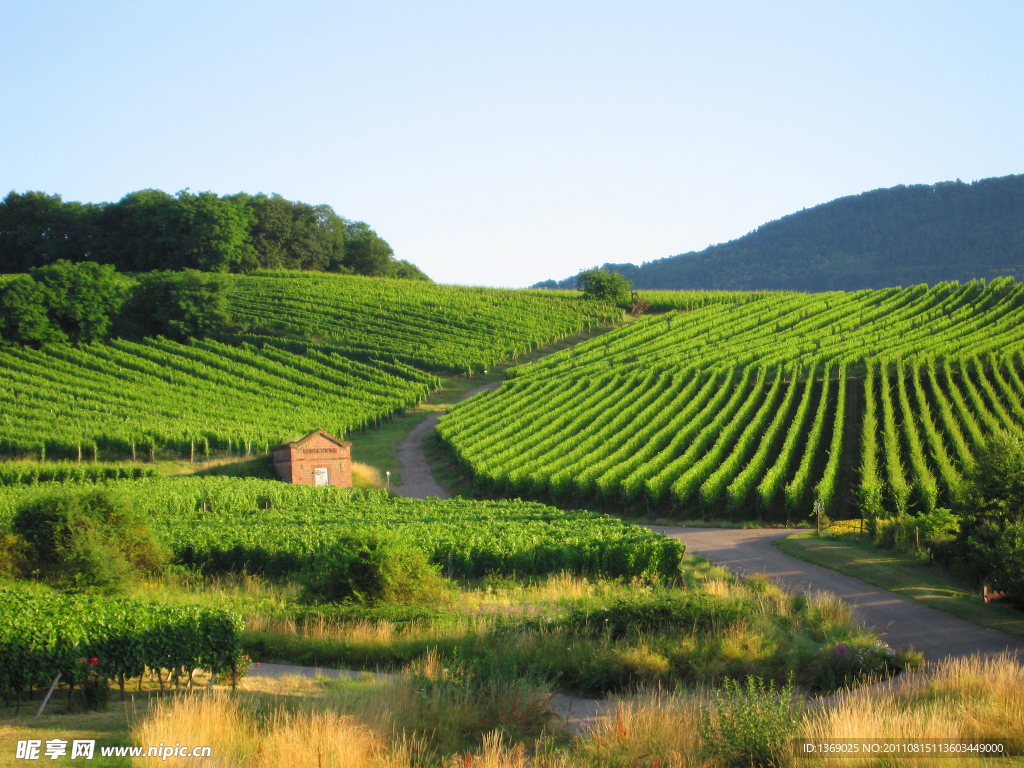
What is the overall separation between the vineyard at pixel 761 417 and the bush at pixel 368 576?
634 inches

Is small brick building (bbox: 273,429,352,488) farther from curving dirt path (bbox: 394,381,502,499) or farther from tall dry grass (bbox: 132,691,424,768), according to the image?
tall dry grass (bbox: 132,691,424,768)

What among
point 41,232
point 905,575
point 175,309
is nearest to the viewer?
point 905,575

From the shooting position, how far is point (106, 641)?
8.74 meters

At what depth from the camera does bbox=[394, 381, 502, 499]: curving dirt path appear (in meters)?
38.2

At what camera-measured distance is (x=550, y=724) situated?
326 inches

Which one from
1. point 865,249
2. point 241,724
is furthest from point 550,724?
point 865,249

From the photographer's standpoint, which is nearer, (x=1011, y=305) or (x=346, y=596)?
(x=346, y=596)

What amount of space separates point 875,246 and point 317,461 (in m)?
149

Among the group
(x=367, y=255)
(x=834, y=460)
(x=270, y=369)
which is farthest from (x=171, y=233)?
(x=834, y=460)

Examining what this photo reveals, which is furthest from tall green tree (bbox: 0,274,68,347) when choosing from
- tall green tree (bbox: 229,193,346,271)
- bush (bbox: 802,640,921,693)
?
bush (bbox: 802,640,921,693)

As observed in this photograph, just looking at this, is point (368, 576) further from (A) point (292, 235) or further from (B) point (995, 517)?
(A) point (292, 235)

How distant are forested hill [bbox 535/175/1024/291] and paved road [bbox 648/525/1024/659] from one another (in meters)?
126

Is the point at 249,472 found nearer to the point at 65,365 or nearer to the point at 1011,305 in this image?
the point at 65,365

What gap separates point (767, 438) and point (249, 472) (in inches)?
961
